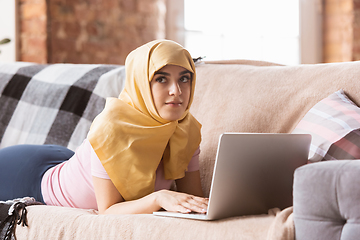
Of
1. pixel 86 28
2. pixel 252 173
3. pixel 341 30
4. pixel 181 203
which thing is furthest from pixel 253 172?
pixel 341 30

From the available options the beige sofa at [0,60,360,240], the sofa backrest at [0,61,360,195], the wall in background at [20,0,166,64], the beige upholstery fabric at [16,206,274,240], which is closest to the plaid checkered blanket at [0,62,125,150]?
the sofa backrest at [0,61,360,195]

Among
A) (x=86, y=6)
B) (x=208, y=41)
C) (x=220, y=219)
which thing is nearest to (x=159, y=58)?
(x=220, y=219)

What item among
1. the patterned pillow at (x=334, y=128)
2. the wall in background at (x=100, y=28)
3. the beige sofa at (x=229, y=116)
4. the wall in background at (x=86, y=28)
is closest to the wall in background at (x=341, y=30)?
the wall in background at (x=100, y=28)

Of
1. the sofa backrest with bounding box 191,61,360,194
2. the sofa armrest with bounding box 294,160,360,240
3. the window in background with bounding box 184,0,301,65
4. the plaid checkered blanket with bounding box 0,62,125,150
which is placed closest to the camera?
the sofa armrest with bounding box 294,160,360,240

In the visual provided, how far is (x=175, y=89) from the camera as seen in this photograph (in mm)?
1217

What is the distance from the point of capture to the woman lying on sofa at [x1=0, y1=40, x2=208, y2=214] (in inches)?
46.8

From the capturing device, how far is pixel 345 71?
149 cm

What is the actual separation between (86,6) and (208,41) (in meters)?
0.97

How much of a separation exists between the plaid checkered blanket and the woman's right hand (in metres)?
0.96

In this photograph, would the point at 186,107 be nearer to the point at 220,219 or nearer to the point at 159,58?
the point at 159,58

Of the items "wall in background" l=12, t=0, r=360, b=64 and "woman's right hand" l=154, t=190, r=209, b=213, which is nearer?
"woman's right hand" l=154, t=190, r=209, b=213

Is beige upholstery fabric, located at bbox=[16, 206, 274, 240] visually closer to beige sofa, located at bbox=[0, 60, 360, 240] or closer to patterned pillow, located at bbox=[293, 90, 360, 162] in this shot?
beige sofa, located at bbox=[0, 60, 360, 240]

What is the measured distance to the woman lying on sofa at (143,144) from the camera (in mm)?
1189

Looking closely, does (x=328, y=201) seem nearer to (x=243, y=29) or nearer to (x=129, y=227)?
(x=129, y=227)
